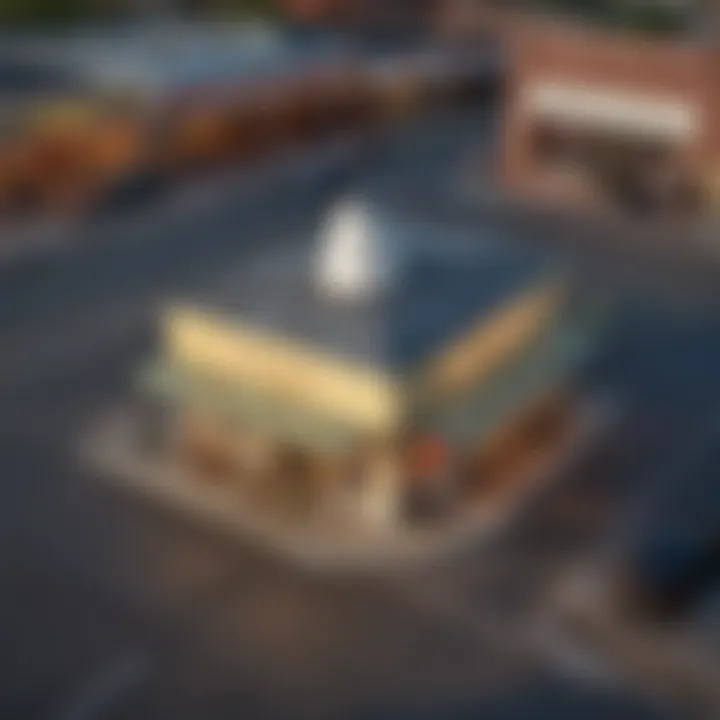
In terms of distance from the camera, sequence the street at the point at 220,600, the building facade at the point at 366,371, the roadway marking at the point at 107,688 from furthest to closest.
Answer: the building facade at the point at 366,371 → the street at the point at 220,600 → the roadway marking at the point at 107,688

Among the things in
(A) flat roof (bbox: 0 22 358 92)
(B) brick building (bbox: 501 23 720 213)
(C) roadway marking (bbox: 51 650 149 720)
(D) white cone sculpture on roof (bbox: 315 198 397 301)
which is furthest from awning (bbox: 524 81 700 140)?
(C) roadway marking (bbox: 51 650 149 720)

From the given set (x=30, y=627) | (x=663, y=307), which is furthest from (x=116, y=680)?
(x=663, y=307)

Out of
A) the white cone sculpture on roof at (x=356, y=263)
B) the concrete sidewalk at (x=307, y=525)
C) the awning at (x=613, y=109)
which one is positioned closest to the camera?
the concrete sidewalk at (x=307, y=525)

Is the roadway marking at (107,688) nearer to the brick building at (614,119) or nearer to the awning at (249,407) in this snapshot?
the awning at (249,407)

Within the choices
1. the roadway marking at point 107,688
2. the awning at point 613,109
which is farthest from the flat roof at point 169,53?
the roadway marking at point 107,688

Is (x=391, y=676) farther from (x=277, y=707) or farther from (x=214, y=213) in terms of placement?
(x=214, y=213)

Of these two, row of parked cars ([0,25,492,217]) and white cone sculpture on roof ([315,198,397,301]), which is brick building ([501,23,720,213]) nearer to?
row of parked cars ([0,25,492,217])
